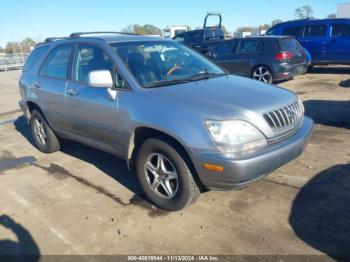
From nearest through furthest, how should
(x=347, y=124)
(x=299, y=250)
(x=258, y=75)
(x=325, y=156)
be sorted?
(x=299, y=250), (x=325, y=156), (x=347, y=124), (x=258, y=75)

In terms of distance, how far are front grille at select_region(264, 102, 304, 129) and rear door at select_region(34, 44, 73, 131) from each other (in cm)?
281

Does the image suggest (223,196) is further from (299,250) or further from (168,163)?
(299,250)

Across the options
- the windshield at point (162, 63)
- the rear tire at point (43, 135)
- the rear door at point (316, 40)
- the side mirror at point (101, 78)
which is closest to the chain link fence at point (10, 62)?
the rear door at point (316, 40)

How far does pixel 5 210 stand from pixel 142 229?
5.50 feet

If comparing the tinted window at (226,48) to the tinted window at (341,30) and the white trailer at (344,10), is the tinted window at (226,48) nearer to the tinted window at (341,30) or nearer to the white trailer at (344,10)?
the tinted window at (341,30)

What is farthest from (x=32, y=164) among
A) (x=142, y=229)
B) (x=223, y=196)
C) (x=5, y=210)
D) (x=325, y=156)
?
(x=325, y=156)

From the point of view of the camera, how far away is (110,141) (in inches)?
164

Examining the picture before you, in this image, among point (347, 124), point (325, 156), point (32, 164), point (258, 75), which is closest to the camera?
point (325, 156)

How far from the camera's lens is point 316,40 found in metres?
12.8

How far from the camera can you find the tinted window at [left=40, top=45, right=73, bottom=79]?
16.1 feet

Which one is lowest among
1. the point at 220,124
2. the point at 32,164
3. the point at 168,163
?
the point at 32,164

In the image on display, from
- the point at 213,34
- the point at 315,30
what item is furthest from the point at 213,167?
the point at 213,34

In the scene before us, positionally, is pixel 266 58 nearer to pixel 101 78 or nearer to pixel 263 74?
pixel 263 74

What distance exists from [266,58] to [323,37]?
3.85 metres
